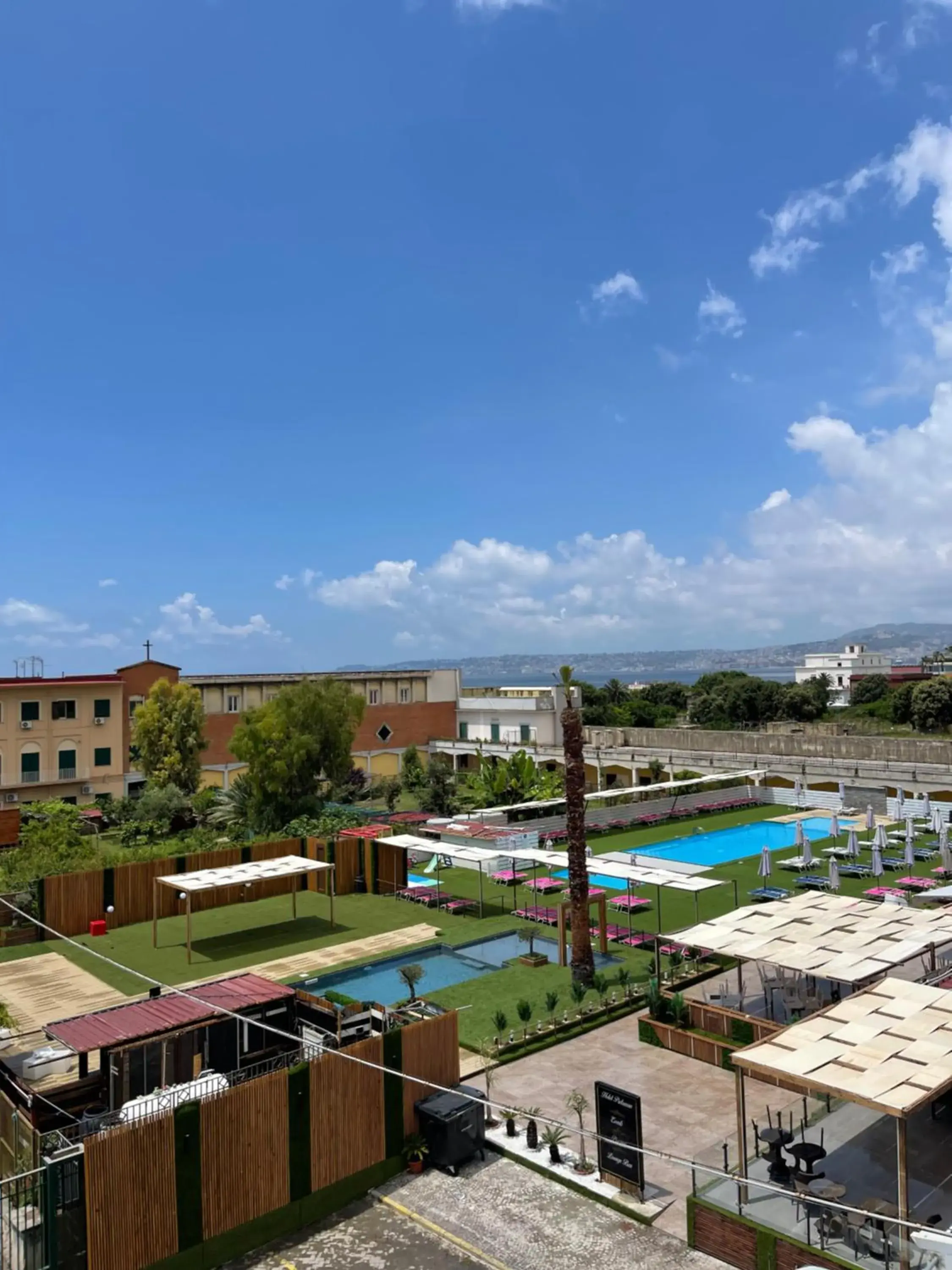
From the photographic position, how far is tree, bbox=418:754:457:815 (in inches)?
1729

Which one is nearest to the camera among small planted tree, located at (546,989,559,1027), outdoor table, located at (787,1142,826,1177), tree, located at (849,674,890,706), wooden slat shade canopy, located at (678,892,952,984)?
outdoor table, located at (787,1142,826,1177)

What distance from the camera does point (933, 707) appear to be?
8238 cm

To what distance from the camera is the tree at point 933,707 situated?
8225 cm

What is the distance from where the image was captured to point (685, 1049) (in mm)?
15953

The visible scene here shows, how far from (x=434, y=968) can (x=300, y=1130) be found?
11018 millimetres

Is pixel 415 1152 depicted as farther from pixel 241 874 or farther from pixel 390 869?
pixel 390 869

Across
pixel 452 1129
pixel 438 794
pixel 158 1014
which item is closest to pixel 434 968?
pixel 452 1129

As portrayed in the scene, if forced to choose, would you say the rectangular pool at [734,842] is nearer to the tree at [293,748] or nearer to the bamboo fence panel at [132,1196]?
the tree at [293,748]

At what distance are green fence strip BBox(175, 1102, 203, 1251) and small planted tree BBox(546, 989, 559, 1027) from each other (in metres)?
8.32

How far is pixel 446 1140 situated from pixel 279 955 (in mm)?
11905

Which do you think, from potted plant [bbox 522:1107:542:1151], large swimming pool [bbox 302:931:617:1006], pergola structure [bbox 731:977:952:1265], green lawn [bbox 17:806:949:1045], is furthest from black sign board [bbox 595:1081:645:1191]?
large swimming pool [bbox 302:931:617:1006]

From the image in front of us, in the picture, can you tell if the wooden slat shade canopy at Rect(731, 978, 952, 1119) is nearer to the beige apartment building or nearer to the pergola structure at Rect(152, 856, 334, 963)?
the pergola structure at Rect(152, 856, 334, 963)

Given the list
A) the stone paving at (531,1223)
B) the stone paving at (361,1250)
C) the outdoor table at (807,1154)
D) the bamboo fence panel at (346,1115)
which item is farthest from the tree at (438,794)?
the outdoor table at (807,1154)

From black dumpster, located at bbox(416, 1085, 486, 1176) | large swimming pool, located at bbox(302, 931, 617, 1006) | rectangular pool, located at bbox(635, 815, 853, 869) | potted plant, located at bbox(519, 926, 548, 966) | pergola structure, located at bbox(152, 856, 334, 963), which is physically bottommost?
rectangular pool, located at bbox(635, 815, 853, 869)
